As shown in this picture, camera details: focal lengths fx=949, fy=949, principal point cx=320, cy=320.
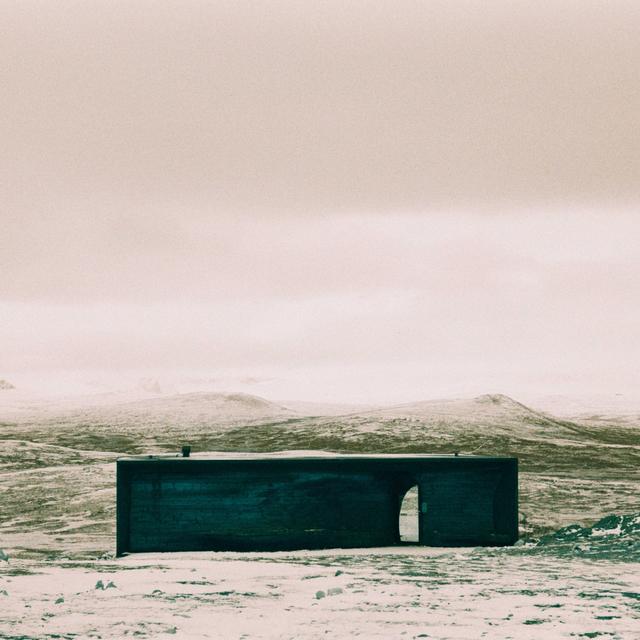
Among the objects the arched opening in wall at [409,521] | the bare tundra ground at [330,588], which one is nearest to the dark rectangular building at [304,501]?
the bare tundra ground at [330,588]

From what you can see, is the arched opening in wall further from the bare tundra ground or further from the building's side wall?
the bare tundra ground

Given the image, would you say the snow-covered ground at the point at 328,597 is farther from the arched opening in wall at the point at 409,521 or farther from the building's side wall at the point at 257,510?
the arched opening in wall at the point at 409,521

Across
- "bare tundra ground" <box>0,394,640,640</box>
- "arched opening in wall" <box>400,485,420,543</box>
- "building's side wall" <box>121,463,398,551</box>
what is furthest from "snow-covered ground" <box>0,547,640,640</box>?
"arched opening in wall" <box>400,485,420,543</box>

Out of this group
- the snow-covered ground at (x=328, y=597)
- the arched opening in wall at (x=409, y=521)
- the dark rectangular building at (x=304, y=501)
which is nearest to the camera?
the snow-covered ground at (x=328, y=597)

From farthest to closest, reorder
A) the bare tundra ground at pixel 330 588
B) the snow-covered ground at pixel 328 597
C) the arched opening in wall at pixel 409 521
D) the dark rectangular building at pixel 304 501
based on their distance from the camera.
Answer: the arched opening in wall at pixel 409 521 < the dark rectangular building at pixel 304 501 < the bare tundra ground at pixel 330 588 < the snow-covered ground at pixel 328 597

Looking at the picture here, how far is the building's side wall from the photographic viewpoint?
23.9m

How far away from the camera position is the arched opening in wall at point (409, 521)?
2945cm

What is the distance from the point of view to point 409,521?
39.2 metres

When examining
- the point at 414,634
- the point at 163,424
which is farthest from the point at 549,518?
the point at 163,424

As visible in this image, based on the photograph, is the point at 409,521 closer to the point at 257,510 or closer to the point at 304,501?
the point at 304,501

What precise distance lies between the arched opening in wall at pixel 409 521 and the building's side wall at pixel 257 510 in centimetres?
194

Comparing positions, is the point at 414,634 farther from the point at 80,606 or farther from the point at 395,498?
the point at 395,498

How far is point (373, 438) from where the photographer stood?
286 feet

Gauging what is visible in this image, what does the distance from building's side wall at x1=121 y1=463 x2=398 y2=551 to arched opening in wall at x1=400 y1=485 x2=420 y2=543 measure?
1943 millimetres
